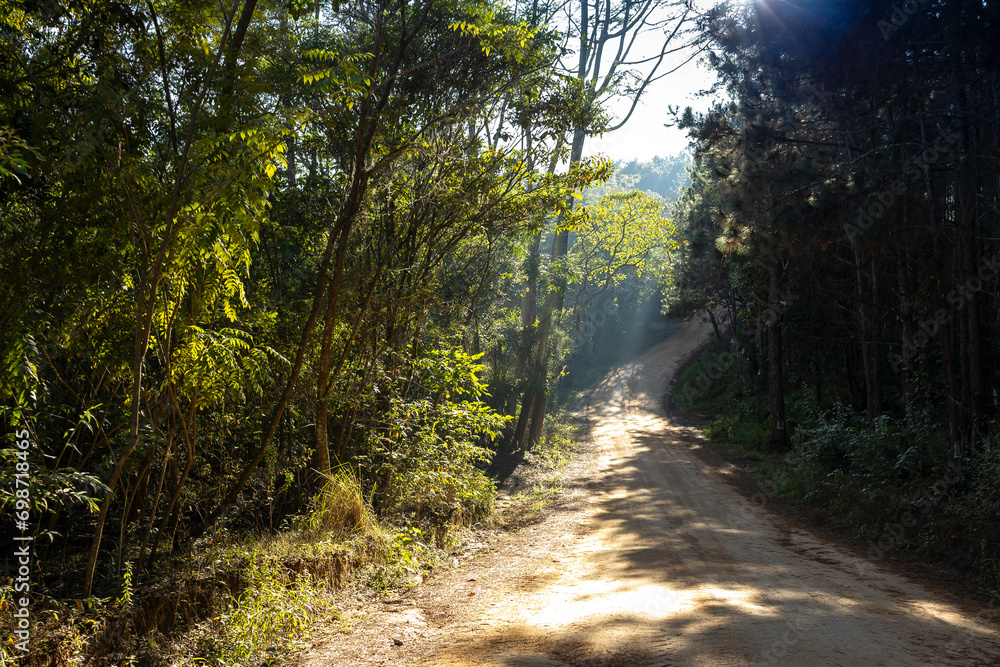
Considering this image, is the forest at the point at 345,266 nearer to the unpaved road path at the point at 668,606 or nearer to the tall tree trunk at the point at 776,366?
the tall tree trunk at the point at 776,366

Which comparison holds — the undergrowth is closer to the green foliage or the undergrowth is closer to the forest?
the forest

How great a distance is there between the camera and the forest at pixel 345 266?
426 centimetres

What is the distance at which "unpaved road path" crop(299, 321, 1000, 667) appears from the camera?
A: 14.2ft

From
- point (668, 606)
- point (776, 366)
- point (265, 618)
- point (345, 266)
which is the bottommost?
point (668, 606)

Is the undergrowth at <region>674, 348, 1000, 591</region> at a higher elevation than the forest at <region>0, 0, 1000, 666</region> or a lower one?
lower

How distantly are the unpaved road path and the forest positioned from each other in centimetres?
89

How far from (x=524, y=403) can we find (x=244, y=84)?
1412 centimetres

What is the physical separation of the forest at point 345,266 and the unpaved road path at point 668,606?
35.0 inches

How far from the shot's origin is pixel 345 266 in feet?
25.9

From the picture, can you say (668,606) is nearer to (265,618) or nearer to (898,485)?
(265,618)

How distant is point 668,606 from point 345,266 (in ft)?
17.0

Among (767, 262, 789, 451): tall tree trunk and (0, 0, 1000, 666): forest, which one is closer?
(0, 0, 1000, 666): forest

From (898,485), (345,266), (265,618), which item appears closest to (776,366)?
(898,485)

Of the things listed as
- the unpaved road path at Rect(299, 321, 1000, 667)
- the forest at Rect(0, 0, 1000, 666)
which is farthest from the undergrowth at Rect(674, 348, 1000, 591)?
the unpaved road path at Rect(299, 321, 1000, 667)
